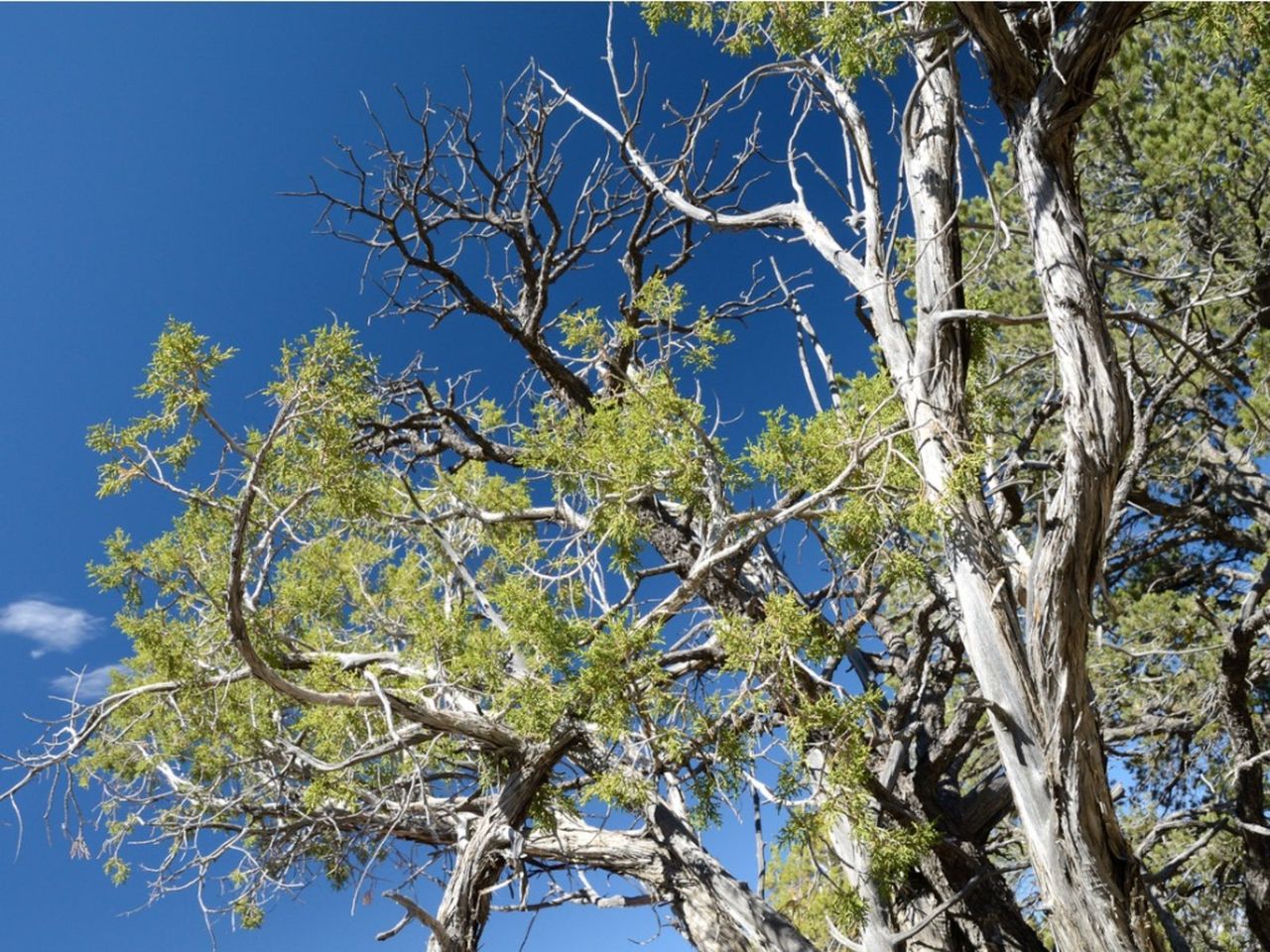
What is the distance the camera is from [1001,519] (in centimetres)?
536

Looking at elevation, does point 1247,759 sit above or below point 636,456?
below

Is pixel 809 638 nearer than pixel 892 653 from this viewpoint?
Yes

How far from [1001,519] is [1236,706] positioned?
2.26 metres

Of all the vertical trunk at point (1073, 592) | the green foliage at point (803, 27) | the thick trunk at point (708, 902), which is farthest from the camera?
the thick trunk at point (708, 902)

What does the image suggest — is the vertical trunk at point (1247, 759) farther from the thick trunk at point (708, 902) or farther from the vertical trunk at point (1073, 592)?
the thick trunk at point (708, 902)

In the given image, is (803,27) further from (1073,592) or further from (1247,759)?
(1247,759)

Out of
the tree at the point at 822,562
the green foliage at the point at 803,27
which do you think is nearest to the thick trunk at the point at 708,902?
the tree at the point at 822,562

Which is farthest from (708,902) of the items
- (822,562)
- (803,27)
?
(803,27)

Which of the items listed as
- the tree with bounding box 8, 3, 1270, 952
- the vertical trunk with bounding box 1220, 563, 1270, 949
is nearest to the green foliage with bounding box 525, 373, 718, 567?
the tree with bounding box 8, 3, 1270, 952

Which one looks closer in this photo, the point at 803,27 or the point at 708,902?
the point at 803,27

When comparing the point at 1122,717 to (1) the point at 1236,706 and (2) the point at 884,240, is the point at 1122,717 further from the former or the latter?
(2) the point at 884,240

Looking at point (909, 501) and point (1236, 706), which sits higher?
point (909, 501)

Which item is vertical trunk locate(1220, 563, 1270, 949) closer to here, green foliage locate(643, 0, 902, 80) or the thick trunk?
the thick trunk

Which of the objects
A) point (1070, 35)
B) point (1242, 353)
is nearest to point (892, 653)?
point (1242, 353)
